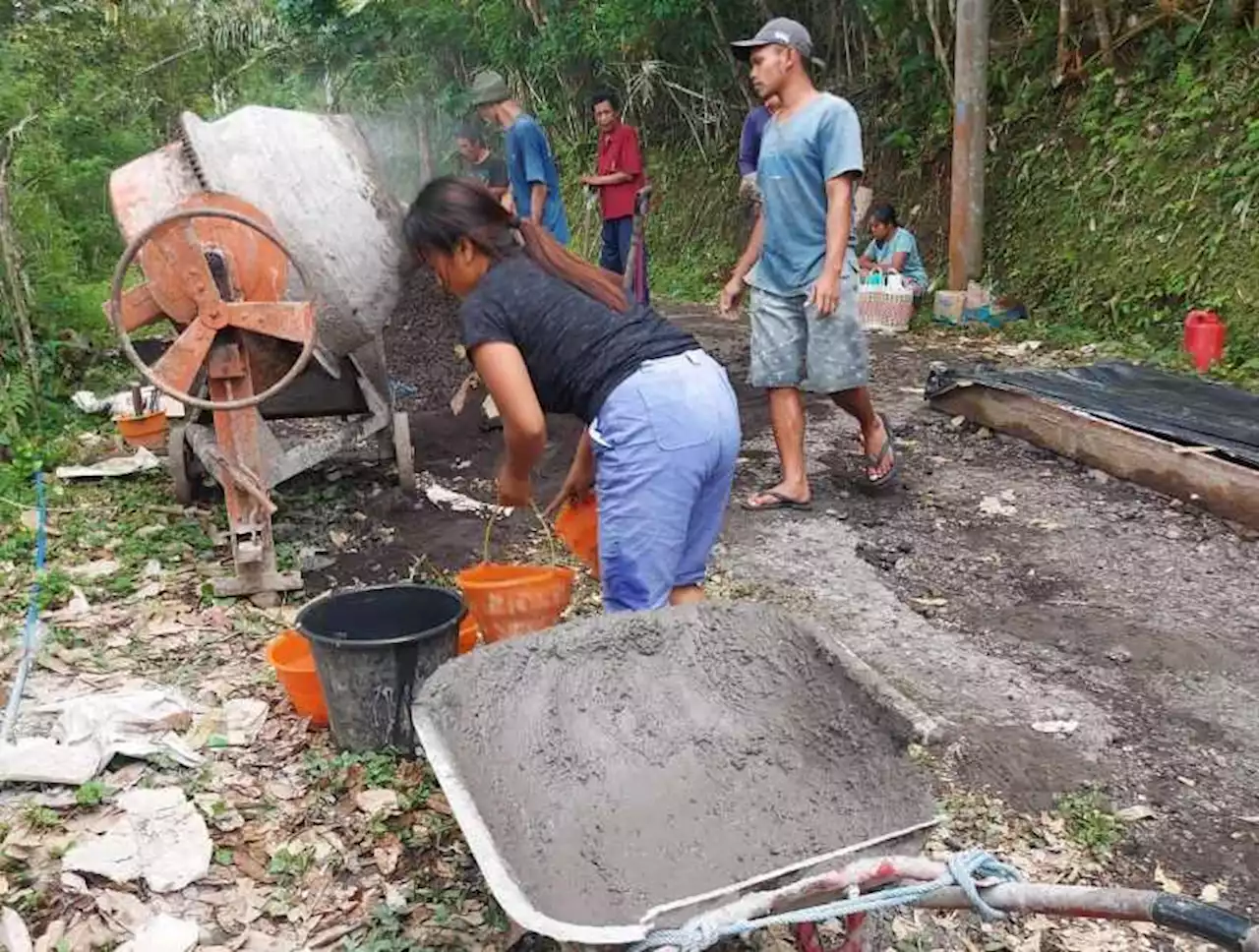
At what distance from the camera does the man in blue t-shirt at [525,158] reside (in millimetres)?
6984

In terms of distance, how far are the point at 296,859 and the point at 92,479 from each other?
361 centimetres

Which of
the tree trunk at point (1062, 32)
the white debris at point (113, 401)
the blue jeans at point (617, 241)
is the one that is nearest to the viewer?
the white debris at point (113, 401)

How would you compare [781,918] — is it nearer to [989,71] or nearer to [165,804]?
[165,804]

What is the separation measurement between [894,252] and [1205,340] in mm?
2904

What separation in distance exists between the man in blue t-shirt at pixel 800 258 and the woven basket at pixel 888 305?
371 cm

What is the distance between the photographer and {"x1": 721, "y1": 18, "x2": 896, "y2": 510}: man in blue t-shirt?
4.63 metres

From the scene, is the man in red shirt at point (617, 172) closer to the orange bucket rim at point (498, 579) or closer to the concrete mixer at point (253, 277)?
the concrete mixer at point (253, 277)

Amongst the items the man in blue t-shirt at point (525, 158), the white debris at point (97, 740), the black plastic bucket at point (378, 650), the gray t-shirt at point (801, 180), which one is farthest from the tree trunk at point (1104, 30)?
the white debris at point (97, 740)

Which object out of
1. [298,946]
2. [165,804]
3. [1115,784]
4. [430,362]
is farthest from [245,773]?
[430,362]

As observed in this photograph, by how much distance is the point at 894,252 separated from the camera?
29.9 feet

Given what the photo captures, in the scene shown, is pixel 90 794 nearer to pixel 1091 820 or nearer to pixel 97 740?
pixel 97 740

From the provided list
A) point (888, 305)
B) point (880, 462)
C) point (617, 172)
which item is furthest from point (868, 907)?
point (617, 172)

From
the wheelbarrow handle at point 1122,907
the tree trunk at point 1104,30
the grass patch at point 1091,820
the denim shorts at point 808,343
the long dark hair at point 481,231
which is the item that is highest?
the tree trunk at point 1104,30

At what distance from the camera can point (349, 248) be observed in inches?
178
